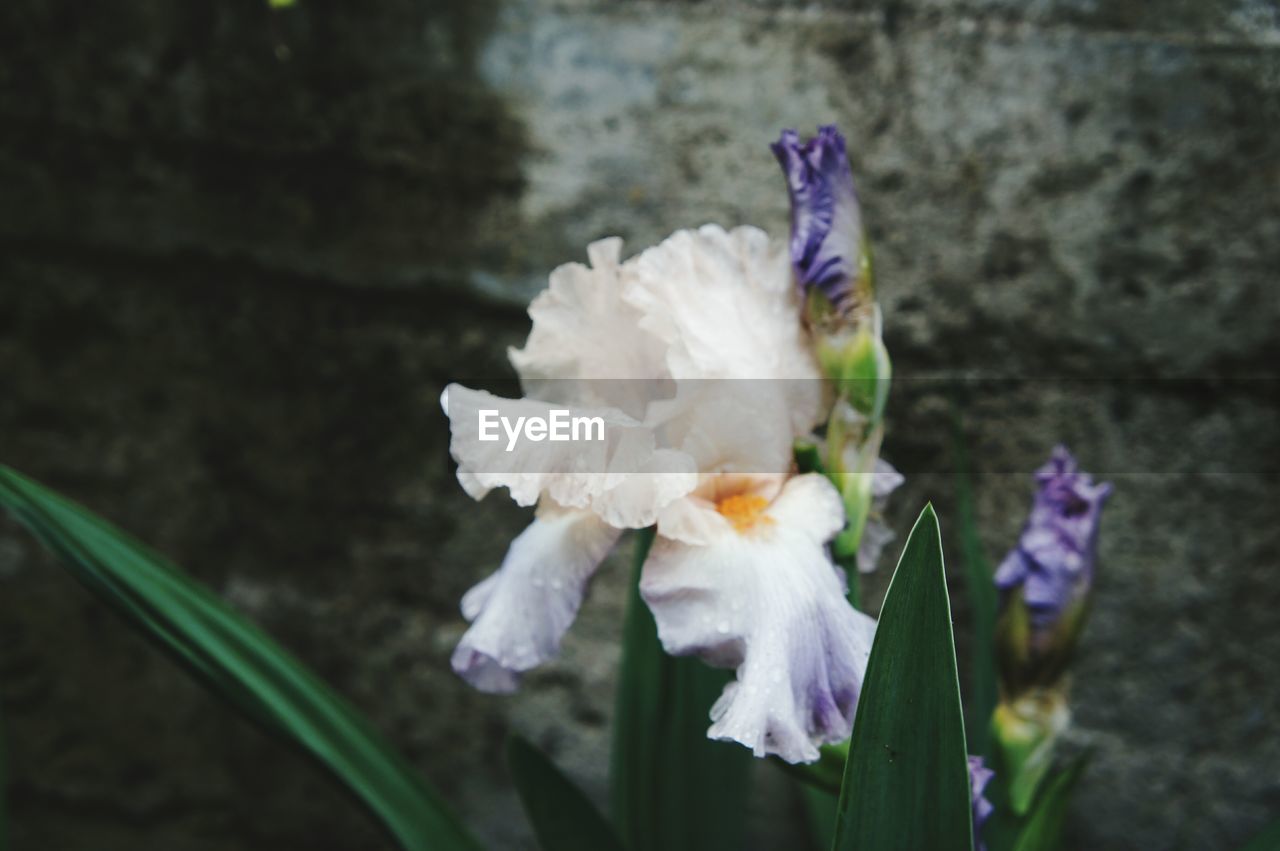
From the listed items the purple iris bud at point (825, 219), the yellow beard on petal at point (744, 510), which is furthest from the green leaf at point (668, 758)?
the purple iris bud at point (825, 219)

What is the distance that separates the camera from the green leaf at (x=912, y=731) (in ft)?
1.55

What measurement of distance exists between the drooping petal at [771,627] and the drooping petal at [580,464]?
0.04 metres

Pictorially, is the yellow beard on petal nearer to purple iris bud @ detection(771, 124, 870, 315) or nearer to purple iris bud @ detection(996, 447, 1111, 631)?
purple iris bud @ detection(771, 124, 870, 315)

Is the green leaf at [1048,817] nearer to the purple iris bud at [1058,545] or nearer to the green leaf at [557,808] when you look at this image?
the purple iris bud at [1058,545]

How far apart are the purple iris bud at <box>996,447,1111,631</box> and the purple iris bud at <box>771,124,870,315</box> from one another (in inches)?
9.2

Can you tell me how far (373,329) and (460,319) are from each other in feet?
0.34

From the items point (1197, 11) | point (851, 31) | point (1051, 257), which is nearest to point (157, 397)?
point (851, 31)

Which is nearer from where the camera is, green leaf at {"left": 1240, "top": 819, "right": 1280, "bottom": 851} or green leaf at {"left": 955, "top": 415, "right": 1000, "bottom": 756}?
green leaf at {"left": 1240, "top": 819, "right": 1280, "bottom": 851}

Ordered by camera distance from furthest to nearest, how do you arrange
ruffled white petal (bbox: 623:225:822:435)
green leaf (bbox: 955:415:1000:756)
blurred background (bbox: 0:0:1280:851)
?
blurred background (bbox: 0:0:1280:851), green leaf (bbox: 955:415:1000:756), ruffled white petal (bbox: 623:225:822:435)

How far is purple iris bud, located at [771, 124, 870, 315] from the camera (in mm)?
584

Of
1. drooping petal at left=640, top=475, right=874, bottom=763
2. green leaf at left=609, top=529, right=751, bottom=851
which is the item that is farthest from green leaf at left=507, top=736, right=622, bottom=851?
drooping petal at left=640, top=475, right=874, bottom=763

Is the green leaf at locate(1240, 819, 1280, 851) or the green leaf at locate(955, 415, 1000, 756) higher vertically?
the green leaf at locate(955, 415, 1000, 756)

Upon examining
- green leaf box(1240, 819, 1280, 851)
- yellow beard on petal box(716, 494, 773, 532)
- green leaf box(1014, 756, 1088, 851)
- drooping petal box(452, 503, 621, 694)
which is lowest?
green leaf box(1240, 819, 1280, 851)

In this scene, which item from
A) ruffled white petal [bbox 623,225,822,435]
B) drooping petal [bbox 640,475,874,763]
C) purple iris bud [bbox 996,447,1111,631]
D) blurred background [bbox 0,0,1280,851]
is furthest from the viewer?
blurred background [bbox 0,0,1280,851]
